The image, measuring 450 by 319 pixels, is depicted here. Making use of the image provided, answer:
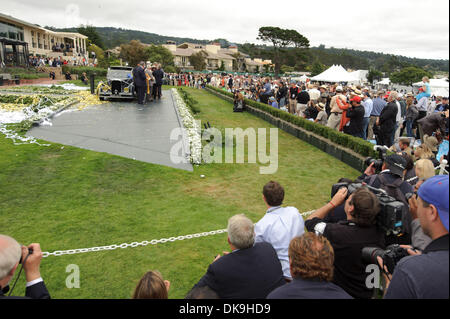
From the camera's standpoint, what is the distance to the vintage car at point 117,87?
669 inches

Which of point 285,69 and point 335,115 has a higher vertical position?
point 285,69

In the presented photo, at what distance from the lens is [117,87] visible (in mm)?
17203

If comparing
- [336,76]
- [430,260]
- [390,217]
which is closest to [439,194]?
[430,260]

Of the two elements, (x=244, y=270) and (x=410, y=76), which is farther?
(x=410, y=76)

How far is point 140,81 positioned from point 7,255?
15.2 metres

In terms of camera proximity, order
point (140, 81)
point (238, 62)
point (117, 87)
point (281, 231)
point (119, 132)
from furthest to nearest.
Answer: point (238, 62)
point (117, 87)
point (140, 81)
point (119, 132)
point (281, 231)

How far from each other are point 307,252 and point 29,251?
2.08 meters

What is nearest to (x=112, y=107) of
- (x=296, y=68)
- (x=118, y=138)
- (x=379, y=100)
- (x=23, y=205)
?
(x=118, y=138)

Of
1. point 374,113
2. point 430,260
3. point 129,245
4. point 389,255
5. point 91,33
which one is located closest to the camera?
point 430,260

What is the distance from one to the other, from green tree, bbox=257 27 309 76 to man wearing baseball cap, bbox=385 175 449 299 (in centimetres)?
9315

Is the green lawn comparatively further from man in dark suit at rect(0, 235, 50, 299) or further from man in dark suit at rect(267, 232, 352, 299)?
man in dark suit at rect(267, 232, 352, 299)

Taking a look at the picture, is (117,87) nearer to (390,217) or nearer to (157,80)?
(157,80)

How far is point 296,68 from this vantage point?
104 m

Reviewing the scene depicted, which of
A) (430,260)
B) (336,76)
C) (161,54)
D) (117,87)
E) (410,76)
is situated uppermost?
(161,54)
